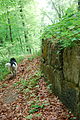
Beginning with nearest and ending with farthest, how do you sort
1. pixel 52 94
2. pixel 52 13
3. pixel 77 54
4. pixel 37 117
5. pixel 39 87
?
pixel 77 54 < pixel 37 117 < pixel 52 94 < pixel 39 87 < pixel 52 13

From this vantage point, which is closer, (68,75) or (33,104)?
(68,75)

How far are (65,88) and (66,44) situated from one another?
1.50m

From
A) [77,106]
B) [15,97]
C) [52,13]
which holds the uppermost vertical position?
[52,13]

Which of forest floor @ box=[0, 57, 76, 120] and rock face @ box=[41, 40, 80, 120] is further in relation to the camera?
forest floor @ box=[0, 57, 76, 120]

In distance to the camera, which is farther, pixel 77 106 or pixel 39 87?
pixel 39 87

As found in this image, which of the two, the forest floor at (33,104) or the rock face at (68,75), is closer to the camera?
the rock face at (68,75)

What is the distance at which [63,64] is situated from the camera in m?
4.65

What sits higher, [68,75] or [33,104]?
[68,75]

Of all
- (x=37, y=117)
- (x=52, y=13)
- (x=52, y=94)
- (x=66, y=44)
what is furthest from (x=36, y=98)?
(x=52, y=13)

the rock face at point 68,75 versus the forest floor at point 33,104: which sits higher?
the rock face at point 68,75

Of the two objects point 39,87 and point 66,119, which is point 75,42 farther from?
point 39,87

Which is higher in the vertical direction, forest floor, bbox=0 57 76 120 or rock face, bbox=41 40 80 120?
rock face, bbox=41 40 80 120

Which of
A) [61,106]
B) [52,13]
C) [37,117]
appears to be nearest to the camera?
[37,117]

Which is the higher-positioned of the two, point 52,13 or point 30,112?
point 52,13
